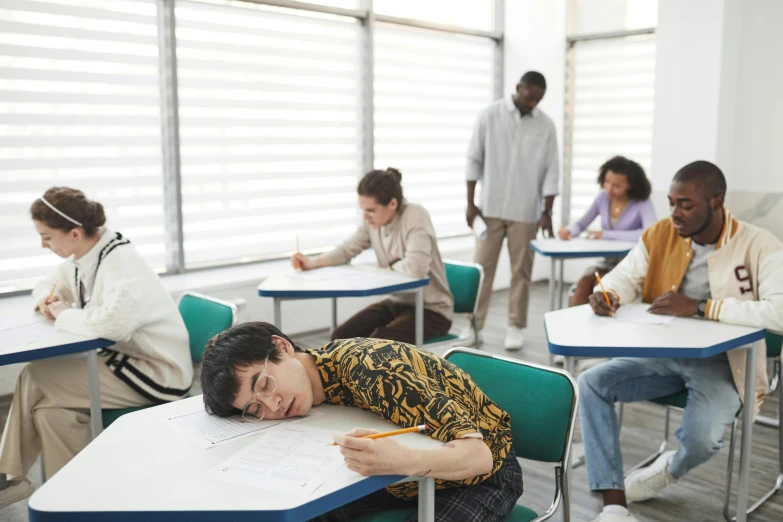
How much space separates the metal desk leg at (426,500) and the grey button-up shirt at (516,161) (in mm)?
3719

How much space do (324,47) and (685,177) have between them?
3616mm

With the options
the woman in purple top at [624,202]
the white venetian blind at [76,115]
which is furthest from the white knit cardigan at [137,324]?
the woman in purple top at [624,202]

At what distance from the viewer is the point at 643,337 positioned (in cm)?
239

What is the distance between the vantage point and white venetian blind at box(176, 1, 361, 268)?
4930 millimetres

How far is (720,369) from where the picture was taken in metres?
2.54

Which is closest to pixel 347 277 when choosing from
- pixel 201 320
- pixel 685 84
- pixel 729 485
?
pixel 201 320

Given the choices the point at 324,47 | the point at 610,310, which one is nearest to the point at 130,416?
the point at 610,310

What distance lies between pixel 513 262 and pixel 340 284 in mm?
2055

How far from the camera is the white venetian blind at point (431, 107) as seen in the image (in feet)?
20.2

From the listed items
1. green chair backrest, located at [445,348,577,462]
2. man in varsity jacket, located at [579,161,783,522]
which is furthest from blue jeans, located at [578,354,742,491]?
green chair backrest, located at [445,348,577,462]

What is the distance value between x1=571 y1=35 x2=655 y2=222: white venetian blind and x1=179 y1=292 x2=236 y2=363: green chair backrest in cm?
477

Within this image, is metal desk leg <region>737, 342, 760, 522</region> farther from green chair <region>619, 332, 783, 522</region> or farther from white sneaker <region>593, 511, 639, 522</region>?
white sneaker <region>593, 511, 639, 522</region>

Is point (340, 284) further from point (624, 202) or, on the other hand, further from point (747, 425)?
point (624, 202)

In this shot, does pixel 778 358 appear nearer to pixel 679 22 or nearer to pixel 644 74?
pixel 679 22
